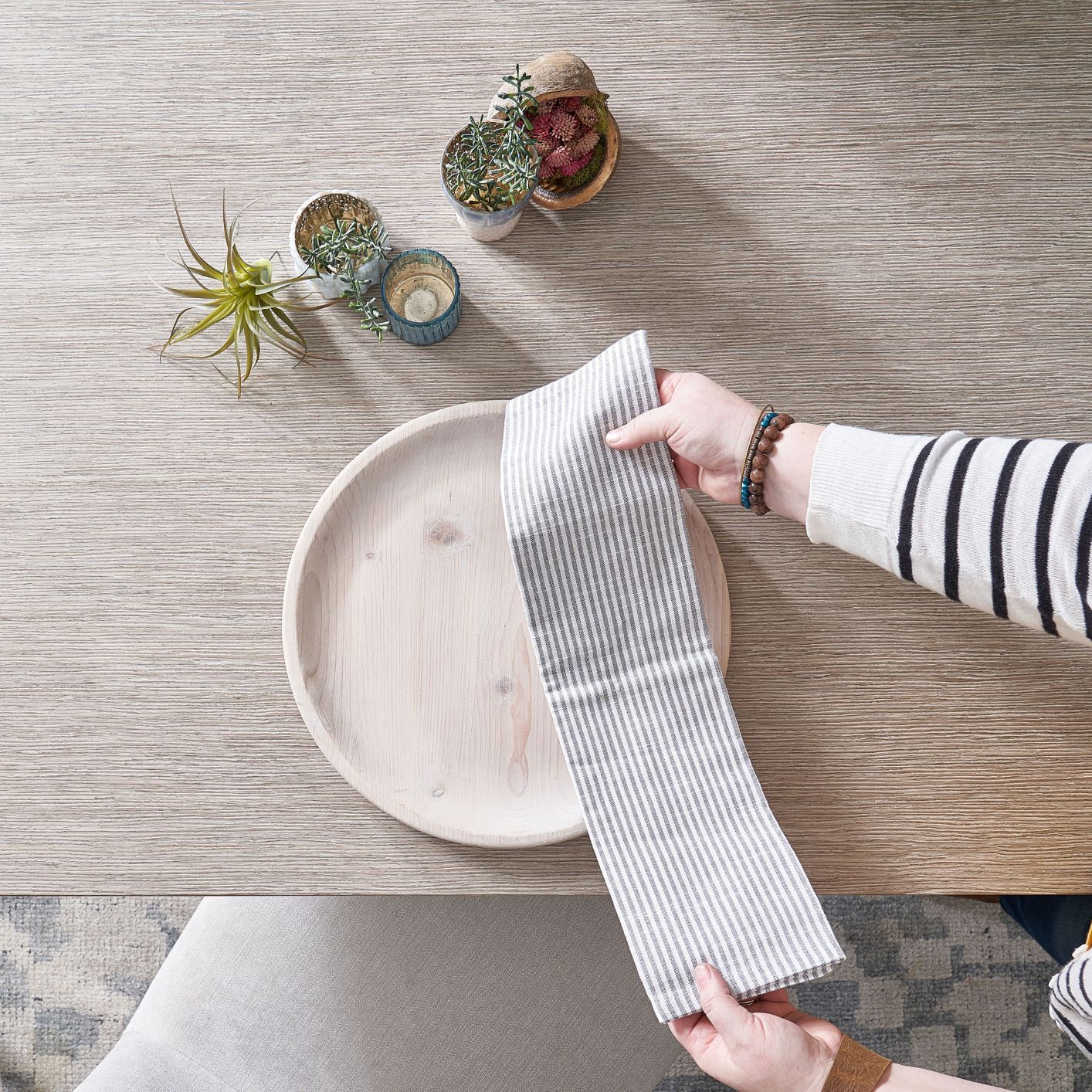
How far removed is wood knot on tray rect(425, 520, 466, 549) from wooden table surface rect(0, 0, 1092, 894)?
12cm

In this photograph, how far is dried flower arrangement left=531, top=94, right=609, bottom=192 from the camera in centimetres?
77

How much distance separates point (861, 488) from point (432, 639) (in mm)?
388

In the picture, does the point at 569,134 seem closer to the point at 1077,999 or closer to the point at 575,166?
the point at 575,166

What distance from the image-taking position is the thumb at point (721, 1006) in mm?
659

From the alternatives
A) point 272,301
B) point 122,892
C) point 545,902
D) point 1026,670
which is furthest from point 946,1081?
point 272,301

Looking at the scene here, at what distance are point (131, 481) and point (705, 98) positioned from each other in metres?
0.67

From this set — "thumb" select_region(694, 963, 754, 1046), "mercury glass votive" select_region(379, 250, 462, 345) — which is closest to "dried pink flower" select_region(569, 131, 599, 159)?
"mercury glass votive" select_region(379, 250, 462, 345)

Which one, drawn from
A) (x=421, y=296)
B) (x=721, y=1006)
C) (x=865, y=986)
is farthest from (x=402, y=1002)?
(x=865, y=986)

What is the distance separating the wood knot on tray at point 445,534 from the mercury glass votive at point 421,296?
0.18 metres

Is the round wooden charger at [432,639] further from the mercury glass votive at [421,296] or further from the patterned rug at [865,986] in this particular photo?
the patterned rug at [865,986]

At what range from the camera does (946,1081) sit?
69 centimetres

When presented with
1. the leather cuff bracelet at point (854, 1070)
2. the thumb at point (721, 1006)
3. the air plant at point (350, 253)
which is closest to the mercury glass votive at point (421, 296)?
the air plant at point (350, 253)

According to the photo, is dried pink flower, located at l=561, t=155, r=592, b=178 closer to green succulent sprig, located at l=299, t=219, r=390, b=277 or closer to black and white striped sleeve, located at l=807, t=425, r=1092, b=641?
green succulent sprig, located at l=299, t=219, r=390, b=277

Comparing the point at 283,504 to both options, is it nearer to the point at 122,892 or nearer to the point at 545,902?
the point at 122,892
